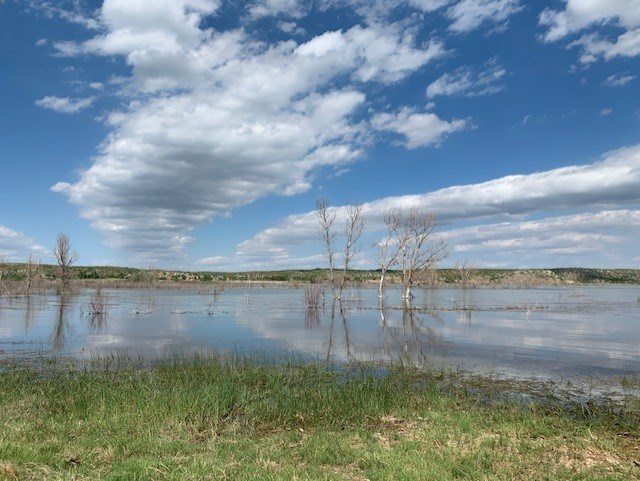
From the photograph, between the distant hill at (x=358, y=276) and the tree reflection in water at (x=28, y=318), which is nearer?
the tree reflection in water at (x=28, y=318)

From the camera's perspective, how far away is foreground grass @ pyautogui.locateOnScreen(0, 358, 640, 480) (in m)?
5.74

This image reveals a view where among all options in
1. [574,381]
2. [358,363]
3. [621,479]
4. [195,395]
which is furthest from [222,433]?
[574,381]

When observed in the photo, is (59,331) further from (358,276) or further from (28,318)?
(358,276)

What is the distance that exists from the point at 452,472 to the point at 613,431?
147 inches

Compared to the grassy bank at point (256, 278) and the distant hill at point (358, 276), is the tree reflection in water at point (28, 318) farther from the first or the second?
the distant hill at point (358, 276)

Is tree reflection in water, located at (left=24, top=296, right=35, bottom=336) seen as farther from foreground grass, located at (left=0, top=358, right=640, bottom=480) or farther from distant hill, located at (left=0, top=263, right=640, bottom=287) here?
distant hill, located at (left=0, top=263, right=640, bottom=287)

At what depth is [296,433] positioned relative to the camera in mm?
7406

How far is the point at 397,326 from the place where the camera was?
1066 inches

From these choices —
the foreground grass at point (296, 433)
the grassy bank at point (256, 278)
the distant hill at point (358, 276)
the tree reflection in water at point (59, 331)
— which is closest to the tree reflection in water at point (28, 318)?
the tree reflection in water at point (59, 331)

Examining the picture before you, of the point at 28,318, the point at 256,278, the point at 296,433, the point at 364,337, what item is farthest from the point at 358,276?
the point at 296,433

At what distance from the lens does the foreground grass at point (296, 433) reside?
5738 millimetres

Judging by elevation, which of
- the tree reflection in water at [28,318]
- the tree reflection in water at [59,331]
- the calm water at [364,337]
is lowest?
the calm water at [364,337]

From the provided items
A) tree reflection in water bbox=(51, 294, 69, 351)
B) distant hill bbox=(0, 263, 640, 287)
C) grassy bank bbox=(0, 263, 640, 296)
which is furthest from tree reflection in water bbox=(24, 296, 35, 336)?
distant hill bbox=(0, 263, 640, 287)

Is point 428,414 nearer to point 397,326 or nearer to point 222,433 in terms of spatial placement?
point 222,433
